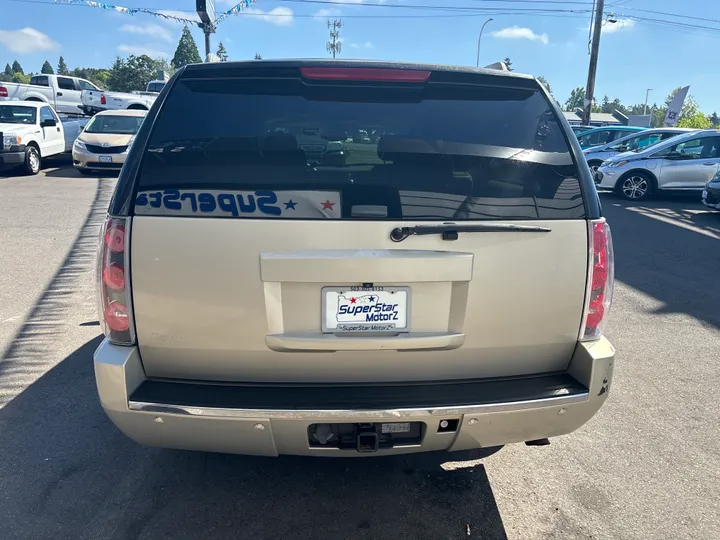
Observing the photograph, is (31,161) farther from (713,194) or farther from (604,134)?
(604,134)

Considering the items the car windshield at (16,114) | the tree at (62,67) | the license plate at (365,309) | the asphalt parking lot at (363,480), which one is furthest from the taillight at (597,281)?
the tree at (62,67)

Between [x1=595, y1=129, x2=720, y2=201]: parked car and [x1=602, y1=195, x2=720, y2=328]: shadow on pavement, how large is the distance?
3.44 feet

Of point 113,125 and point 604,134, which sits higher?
point 113,125

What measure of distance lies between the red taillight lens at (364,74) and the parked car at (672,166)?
13.2 metres

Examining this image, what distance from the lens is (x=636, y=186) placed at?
1405 cm

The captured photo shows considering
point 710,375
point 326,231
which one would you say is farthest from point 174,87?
point 710,375

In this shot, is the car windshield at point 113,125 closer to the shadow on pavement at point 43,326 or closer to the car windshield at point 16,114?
the car windshield at point 16,114

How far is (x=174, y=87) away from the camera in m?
2.60

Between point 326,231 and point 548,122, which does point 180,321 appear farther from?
point 548,122

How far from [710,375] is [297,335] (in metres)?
3.62

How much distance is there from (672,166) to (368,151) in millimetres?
13724

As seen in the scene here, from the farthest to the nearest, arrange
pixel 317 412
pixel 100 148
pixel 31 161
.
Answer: pixel 31 161, pixel 100 148, pixel 317 412

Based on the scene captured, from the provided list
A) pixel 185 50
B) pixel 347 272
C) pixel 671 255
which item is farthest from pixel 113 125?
pixel 185 50

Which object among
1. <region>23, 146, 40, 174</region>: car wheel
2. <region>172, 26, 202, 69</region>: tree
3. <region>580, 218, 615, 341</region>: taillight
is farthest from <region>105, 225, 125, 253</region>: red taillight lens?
<region>172, 26, 202, 69</region>: tree
